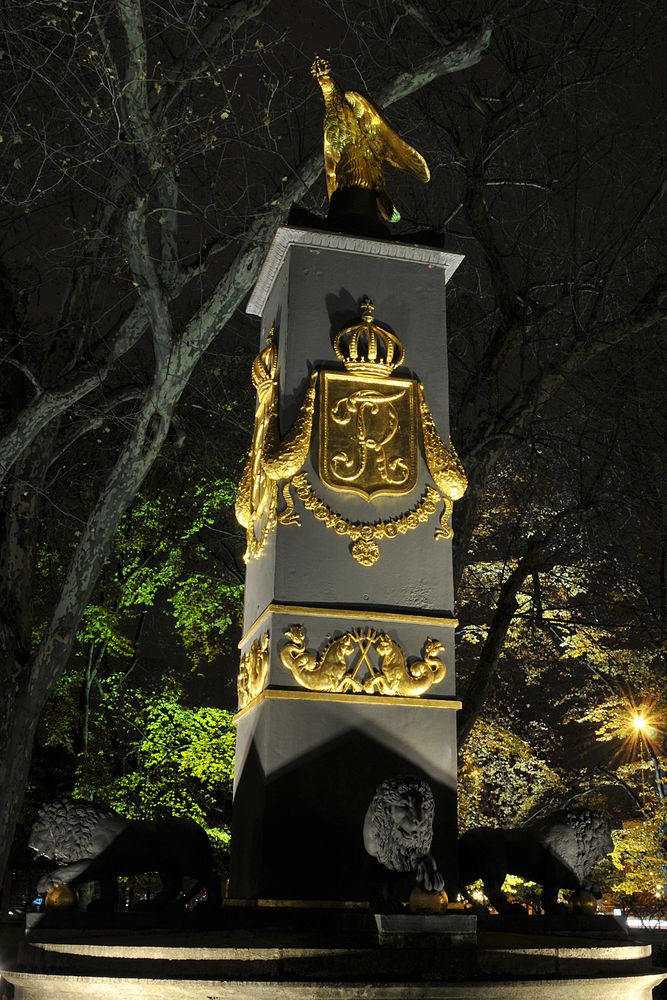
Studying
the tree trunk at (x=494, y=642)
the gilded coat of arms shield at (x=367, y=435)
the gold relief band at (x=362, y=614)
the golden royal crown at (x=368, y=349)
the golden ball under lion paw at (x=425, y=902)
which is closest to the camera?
the golden ball under lion paw at (x=425, y=902)

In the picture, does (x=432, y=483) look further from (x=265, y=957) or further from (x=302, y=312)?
(x=265, y=957)

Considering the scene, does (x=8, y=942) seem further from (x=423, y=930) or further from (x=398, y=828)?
(x=423, y=930)

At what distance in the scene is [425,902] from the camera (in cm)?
498

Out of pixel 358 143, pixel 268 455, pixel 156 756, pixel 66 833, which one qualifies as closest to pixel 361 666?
pixel 268 455

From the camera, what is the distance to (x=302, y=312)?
7.31 meters

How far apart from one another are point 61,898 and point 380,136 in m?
5.77

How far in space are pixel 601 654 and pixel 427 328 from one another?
14.2 m

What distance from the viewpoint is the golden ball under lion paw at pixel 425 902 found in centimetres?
498

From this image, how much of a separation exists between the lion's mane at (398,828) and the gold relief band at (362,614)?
140 centimetres

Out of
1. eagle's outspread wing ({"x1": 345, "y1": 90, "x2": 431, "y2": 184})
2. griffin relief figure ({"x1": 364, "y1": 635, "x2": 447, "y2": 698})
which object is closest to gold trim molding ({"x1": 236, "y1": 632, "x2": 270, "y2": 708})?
griffin relief figure ({"x1": 364, "y1": 635, "x2": 447, "y2": 698})

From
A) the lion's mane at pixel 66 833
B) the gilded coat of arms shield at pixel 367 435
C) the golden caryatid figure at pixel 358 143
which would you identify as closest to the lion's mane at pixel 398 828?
the lion's mane at pixel 66 833

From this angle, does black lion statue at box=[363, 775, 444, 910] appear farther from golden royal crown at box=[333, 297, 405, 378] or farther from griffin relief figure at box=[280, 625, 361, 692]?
golden royal crown at box=[333, 297, 405, 378]

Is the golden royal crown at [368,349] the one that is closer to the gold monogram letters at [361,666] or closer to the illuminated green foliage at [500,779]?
the gold monogram letters at [361,666]

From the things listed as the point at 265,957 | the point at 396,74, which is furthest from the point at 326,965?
the point at 396,74
